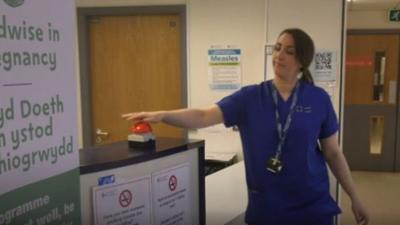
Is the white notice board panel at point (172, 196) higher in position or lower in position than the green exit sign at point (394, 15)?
lower

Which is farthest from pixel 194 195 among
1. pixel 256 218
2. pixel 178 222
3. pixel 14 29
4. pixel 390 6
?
pixel 390 6

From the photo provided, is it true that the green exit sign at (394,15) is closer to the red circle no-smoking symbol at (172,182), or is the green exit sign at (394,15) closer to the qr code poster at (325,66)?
the qr code poster at (325,66)

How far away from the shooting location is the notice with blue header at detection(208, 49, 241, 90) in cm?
336

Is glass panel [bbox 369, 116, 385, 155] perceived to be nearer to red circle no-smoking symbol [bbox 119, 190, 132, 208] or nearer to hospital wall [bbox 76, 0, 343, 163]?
hospital wall [bbox 76, 0, 343, 163]

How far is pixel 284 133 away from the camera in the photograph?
171cm

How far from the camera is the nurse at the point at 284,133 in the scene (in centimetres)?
172

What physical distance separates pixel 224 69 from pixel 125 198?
2135mm

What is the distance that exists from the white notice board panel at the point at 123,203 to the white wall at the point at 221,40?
6.59ft

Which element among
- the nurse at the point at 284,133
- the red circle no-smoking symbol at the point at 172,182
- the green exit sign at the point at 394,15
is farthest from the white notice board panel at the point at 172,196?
the green exit sign at the point at 394,15

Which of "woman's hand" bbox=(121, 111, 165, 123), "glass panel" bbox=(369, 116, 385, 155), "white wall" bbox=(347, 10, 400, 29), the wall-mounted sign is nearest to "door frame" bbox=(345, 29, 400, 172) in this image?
"white wall" bbox=(347, 10, 400, 29)

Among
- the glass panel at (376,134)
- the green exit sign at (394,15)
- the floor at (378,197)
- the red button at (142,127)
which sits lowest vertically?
the floor at (378,197)

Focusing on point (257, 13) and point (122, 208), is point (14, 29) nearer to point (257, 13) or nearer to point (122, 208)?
point (122, 208)

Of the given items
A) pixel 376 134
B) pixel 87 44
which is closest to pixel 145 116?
pixel 87 44

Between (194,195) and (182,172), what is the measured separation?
0.14m
